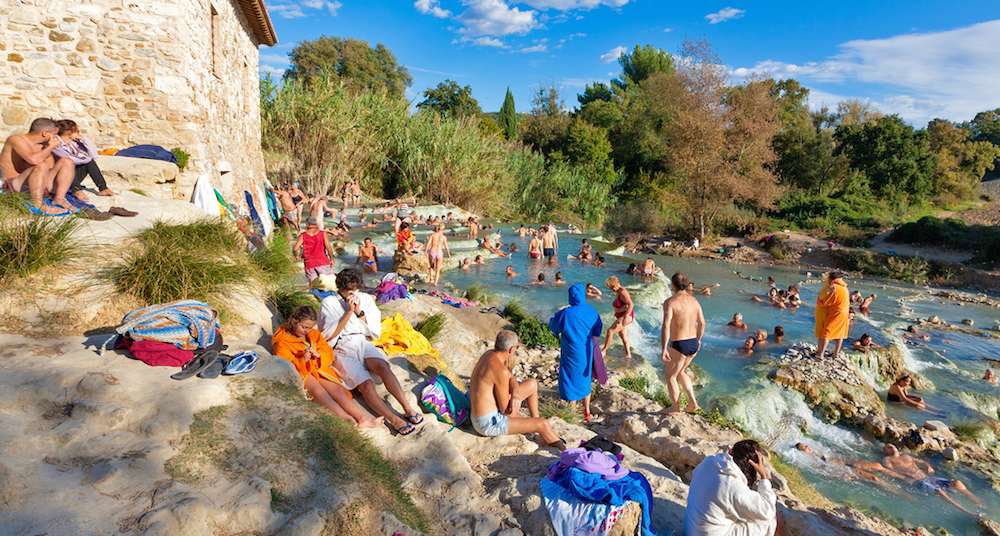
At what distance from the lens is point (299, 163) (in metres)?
20.4

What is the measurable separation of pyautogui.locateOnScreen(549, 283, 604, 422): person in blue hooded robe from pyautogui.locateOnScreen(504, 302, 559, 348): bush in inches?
125

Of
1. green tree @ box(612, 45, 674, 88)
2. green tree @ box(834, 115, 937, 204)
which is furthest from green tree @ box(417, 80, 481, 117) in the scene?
green tree @ box(834, 115, 937, 204)

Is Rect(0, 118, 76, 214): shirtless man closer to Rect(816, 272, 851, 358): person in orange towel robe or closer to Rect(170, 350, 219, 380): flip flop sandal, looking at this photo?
Rect(170, 350, 219, 380): flip flop sandal

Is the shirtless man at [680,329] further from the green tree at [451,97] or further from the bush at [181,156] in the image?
the green tree at [451,97]

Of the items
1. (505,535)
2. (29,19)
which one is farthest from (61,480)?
(29,19)

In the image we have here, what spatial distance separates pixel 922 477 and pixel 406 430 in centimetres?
725

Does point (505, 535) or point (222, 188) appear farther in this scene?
point (222, 188)

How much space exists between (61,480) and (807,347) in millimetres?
11389

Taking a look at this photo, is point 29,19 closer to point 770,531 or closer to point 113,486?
point 113,486

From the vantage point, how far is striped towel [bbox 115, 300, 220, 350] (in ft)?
12.2

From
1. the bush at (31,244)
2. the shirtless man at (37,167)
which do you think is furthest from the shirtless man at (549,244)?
the bush at (31,244)

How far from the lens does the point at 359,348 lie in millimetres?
4562

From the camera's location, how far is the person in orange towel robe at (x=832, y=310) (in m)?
9.00

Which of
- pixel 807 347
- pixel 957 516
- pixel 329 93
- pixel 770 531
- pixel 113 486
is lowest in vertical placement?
pixel 957 516
